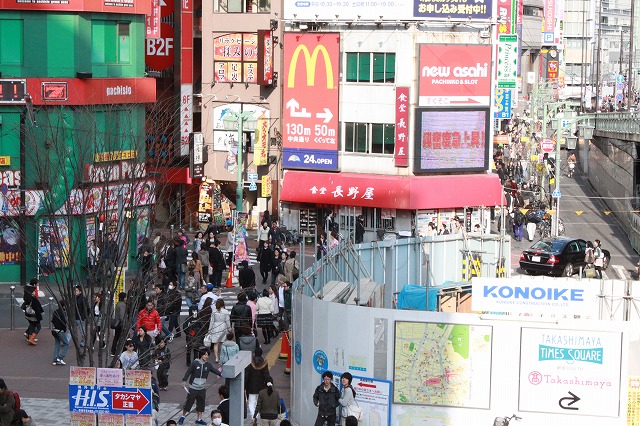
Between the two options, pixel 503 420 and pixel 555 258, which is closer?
pixel 503 420

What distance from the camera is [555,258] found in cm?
4278

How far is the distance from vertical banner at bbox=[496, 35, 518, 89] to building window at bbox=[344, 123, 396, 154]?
13661mm

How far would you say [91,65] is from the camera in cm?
4009

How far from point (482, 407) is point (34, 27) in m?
23.0

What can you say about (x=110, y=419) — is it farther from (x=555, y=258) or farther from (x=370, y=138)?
(x=370, y=138)

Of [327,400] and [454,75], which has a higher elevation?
[454,75]

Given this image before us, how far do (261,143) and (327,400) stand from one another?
31812mm

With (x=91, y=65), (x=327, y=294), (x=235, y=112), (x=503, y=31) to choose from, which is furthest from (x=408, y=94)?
(x=327, y=294)

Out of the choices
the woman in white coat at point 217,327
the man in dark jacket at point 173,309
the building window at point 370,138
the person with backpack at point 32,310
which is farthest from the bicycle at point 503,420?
the building window at point 370,138

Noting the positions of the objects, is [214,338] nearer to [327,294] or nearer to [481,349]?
[327,294]

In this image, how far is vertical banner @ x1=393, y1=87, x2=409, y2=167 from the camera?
48.3 metres

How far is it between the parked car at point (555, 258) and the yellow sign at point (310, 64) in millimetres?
11304

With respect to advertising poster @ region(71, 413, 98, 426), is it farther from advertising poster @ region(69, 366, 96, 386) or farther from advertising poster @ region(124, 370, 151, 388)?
advertising poster @ region(124, 370, 151, 388)

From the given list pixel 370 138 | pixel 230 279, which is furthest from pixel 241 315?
pixel 370 138
